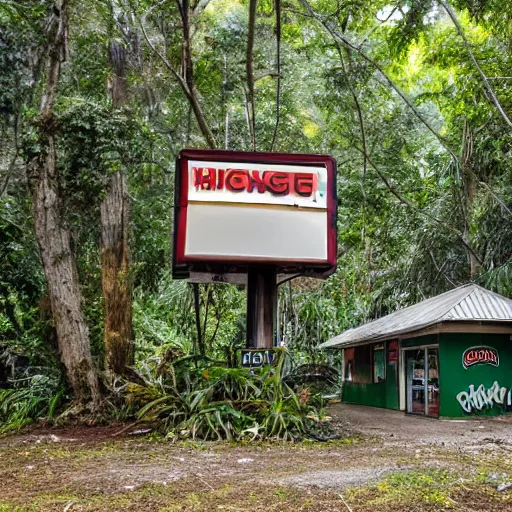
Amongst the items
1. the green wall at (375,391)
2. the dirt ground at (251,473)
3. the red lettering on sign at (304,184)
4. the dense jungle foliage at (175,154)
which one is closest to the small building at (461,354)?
the green wall at (375,391)

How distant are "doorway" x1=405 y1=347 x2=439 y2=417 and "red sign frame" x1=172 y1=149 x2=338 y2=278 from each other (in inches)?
193

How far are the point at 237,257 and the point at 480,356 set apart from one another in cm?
679

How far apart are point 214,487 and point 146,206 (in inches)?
365

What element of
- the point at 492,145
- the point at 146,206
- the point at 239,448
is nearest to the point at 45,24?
the point at 146,206

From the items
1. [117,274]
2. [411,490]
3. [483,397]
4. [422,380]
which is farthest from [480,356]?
[411,490]

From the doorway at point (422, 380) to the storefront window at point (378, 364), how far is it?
1.78m

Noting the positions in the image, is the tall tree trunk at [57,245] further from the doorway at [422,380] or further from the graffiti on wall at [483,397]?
the graffiti on wall at [483,397]

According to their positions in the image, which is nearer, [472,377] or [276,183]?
[276,183]

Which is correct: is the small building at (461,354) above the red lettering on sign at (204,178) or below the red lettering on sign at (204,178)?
below

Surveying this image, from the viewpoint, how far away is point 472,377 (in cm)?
1371

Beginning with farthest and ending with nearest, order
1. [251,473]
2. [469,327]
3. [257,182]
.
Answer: [469,327], [257,182], [251,473]

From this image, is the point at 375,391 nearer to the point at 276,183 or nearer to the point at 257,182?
the point at 276,183

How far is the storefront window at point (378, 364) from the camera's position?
694 inches

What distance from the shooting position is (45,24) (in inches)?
407
